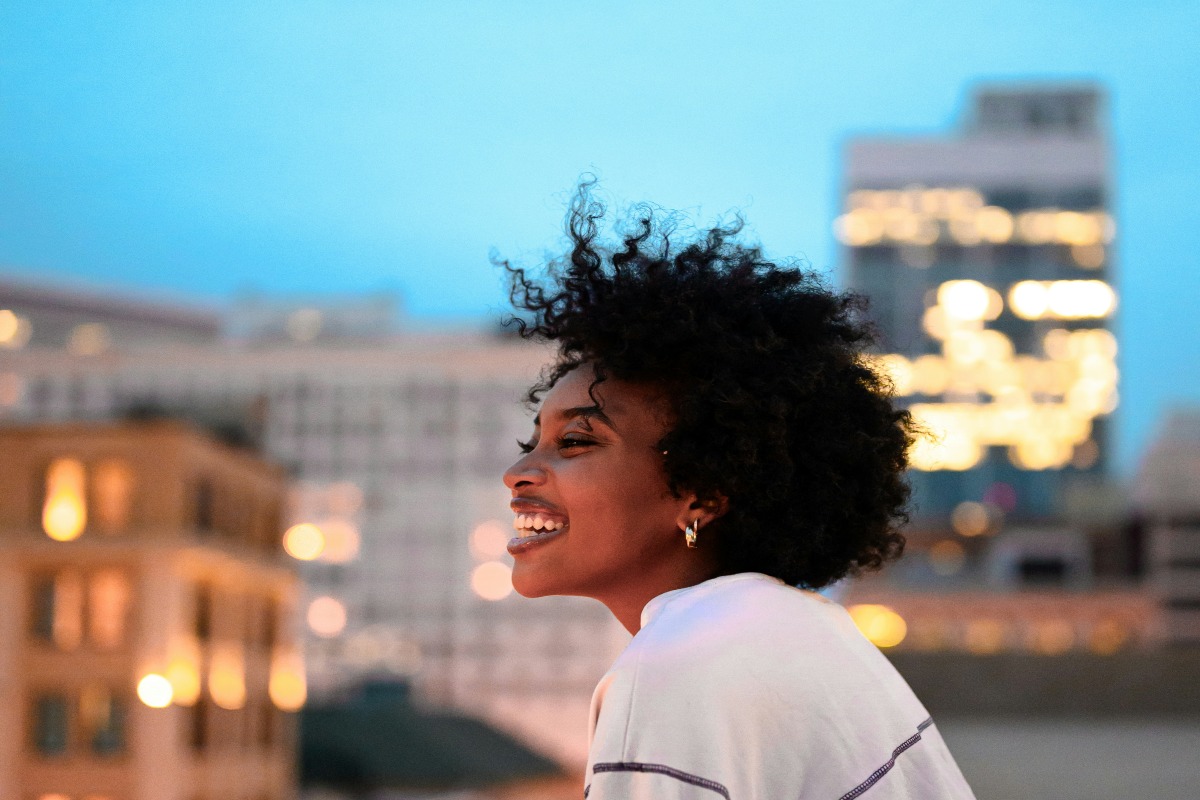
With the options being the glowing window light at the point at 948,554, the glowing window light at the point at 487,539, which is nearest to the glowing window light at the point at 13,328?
the glowing window light at the point at 487,539

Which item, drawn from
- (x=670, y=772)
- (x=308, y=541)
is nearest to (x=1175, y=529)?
(x=308, y=541)

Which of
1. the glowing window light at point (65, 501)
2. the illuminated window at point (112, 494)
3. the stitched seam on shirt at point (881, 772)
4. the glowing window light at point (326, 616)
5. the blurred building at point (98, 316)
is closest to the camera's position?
the stitched seam on shirt at point (881, 772)

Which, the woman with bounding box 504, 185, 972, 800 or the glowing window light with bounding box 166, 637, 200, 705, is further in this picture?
the glowing window light with bounding box 166, 637, 200, 705

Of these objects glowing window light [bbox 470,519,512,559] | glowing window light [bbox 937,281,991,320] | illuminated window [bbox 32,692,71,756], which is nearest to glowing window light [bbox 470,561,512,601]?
glowing window light [bbox 470,519,512,559]

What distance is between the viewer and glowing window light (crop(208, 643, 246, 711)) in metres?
41.4

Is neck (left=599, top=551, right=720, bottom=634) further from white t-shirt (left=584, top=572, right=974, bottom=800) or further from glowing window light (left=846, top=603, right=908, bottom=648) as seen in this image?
glowing window light (left=846, top=603, right=908, bottom=648)

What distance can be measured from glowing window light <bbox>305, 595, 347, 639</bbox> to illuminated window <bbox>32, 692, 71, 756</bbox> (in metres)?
65.7

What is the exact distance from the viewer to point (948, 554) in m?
113

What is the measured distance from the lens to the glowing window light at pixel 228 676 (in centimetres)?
4144

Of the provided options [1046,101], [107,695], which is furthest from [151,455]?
[1046,101]

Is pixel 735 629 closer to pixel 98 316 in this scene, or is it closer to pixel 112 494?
pixel 112 494

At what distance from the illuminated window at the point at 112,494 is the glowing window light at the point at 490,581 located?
6422cm

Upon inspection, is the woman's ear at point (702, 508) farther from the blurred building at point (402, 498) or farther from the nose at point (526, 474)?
the blurred building at point (402, 498)

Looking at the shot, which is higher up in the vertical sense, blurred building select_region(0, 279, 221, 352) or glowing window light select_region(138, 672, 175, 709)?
blurred building select_region(0, 279, 221, 352)
